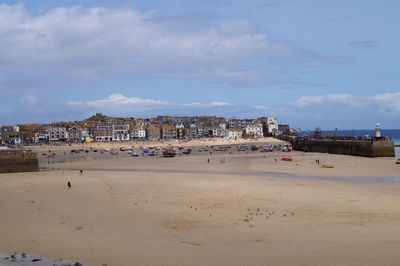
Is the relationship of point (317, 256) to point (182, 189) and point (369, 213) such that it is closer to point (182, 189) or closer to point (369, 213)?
point (369, 213)

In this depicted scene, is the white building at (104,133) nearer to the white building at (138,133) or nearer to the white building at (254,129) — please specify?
the white building at (138,133)

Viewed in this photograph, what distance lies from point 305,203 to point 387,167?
22.2 m

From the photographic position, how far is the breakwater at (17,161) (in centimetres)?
3606

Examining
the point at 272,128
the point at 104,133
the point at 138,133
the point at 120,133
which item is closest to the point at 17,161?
the point at 104,133

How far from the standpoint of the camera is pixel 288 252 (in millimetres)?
11133

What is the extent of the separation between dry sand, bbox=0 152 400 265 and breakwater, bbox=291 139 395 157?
29.2m

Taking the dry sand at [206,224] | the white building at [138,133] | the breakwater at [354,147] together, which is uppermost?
the white building at [138,133]

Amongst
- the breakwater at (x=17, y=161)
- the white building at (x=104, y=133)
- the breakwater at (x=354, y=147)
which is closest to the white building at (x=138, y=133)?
the white building at (x=104, y=133)

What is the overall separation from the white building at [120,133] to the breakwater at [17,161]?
115m

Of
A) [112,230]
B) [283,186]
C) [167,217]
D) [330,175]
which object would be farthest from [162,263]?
[330,175]

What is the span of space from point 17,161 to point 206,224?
85.1 feet

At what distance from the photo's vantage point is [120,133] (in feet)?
507

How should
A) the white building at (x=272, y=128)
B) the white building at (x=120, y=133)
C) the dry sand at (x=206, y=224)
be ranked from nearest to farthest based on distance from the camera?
1. the dry sand at (x=206, y=224)
2. the white building at (x=120, y=133)
3. the white building at (x=272, y=128)

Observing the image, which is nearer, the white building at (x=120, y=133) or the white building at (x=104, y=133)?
the white building at (x=104, y=133)
